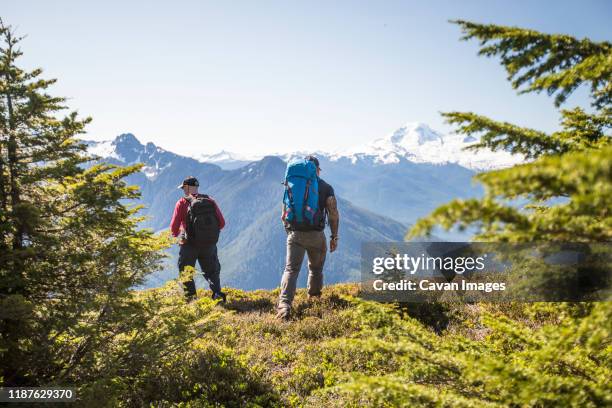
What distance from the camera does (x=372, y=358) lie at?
6.97 meters

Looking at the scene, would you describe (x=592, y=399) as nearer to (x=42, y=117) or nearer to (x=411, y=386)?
(x=411, y=386)

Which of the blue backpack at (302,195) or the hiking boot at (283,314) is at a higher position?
the blue backpack at (302,195)

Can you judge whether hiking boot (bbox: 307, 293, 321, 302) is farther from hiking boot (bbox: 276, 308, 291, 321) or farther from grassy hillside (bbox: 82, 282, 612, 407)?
hiking boot (bbox: 276, 308, 291, 321)

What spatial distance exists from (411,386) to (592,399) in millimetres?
1217

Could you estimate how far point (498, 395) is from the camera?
322cm

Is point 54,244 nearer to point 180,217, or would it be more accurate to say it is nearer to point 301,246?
point 301,246

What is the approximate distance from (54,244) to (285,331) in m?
5.12

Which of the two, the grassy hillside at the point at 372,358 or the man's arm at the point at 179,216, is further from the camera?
the man's arm at the point at 179,216

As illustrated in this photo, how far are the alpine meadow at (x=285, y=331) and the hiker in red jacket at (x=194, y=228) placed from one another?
330 cm

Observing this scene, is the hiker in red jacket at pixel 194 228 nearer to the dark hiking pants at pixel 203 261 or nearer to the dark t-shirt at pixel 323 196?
the dark hiking pants at pixel 203 261

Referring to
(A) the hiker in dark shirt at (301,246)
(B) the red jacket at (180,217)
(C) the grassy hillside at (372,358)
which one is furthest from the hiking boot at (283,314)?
(B) the red jacket at (180,217)

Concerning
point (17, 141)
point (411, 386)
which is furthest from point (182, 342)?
point (411, 386)

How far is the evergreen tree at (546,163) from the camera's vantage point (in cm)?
192

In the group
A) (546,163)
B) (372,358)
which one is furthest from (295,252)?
(546,163)
